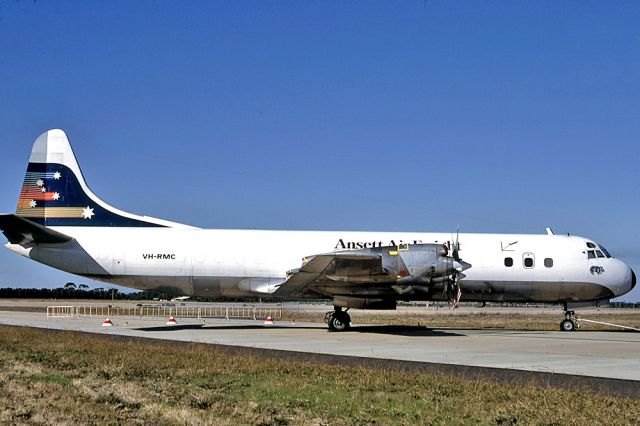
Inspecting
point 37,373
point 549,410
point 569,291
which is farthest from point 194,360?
point 569,291

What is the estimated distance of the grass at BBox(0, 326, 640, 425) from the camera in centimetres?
864

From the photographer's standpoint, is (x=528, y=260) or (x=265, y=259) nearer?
(x=265, y=259)

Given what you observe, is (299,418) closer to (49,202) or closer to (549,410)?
(549,410)

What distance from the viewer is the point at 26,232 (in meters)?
26.5

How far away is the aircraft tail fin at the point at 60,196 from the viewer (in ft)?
93.2

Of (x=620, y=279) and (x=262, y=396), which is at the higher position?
(x=620, y=279)

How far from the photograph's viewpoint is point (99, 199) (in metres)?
28.9

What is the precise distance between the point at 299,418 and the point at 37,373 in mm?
Answer: 6408

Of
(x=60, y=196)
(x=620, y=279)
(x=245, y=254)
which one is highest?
(x=60, y=196)

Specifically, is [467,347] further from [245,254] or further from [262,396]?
[262,396]

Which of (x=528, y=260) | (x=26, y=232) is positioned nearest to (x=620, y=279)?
(x=528, y=260)

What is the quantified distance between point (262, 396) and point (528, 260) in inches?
818

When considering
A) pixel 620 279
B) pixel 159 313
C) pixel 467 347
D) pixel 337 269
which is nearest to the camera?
pixel 467 347

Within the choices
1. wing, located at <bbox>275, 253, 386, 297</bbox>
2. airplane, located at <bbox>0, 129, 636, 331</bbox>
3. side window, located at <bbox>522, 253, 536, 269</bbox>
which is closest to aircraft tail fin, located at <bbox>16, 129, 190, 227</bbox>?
airplane, located at <bbox>0, 129, 636, 331</bbox>
